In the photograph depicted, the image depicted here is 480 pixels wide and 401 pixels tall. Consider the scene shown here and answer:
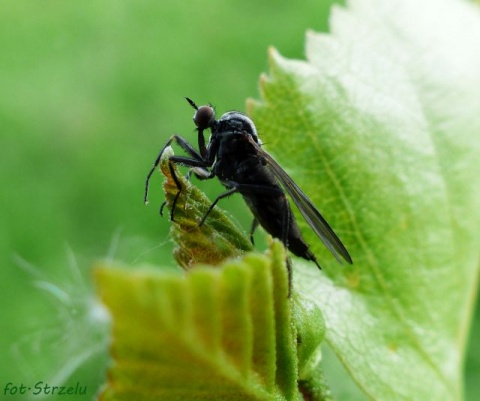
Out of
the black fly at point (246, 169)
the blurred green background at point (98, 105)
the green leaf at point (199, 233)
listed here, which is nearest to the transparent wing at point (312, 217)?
the black fly at point (246, 169)

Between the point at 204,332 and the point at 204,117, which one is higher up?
the point at 204,332

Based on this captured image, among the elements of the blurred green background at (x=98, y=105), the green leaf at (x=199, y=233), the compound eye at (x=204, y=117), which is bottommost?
the blurred green background at (x=98, y=105)

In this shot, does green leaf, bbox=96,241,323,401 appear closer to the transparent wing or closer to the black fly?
the transparent wing

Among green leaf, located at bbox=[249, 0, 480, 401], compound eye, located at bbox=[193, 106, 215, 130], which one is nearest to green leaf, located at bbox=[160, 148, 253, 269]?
green leaf, located at bbox=[249, 0, 480, 401]

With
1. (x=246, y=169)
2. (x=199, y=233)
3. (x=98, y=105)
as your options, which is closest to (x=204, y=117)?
(x=246, y=169)

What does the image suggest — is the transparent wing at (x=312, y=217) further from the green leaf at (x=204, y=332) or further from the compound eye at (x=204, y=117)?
the green leaf at (x=204, y=332)

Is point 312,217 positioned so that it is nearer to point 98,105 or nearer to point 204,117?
point 204,117

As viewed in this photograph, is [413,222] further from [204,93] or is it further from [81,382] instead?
[204,93]
